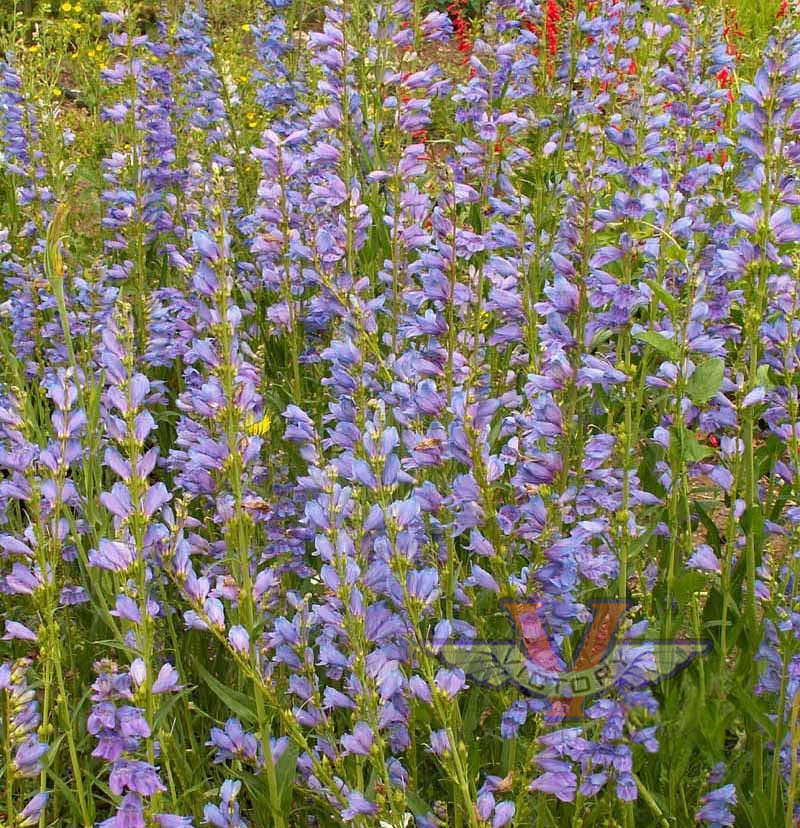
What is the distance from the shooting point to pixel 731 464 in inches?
96.5

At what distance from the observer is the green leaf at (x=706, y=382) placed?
2.21 m

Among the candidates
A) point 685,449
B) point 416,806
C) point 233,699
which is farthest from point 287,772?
point 685,449

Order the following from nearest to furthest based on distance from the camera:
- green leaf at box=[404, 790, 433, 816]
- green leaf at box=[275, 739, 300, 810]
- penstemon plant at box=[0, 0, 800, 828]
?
penstemon plant at box=[0, 0, 800, 828] → green leaf at box=[404, 790, 433, 816] → green leaf at box=[275, 739, 300, 810]

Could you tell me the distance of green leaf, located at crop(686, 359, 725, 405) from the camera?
7.24 feet

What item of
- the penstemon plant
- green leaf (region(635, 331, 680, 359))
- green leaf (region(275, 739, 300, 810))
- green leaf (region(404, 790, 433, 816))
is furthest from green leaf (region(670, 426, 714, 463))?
green leaf (region(275, 739, 300, 810))

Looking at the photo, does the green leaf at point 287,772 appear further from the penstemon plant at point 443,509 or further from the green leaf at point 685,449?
the green leaf at point 685,449

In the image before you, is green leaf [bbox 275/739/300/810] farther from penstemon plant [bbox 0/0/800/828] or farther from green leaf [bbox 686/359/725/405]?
green leaf [bbox 686/359/725/405]

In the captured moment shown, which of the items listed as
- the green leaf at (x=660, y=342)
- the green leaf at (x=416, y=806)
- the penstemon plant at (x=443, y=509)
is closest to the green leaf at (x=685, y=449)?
the penstemon plant at (x=443, y=509)

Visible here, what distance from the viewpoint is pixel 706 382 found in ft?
7.30

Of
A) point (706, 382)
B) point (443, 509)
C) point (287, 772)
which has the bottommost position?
point (287, 772)

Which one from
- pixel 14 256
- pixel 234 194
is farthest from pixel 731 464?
pixel 14 256

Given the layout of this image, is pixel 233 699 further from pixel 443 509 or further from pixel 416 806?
pixel 443 509

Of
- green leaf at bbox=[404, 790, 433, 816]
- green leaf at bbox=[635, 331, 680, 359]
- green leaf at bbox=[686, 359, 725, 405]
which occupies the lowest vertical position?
green leaf at bbox=[404, 790, 433, 816]

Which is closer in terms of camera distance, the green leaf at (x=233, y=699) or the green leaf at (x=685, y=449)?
the green leaf at (x=233, y=699)
